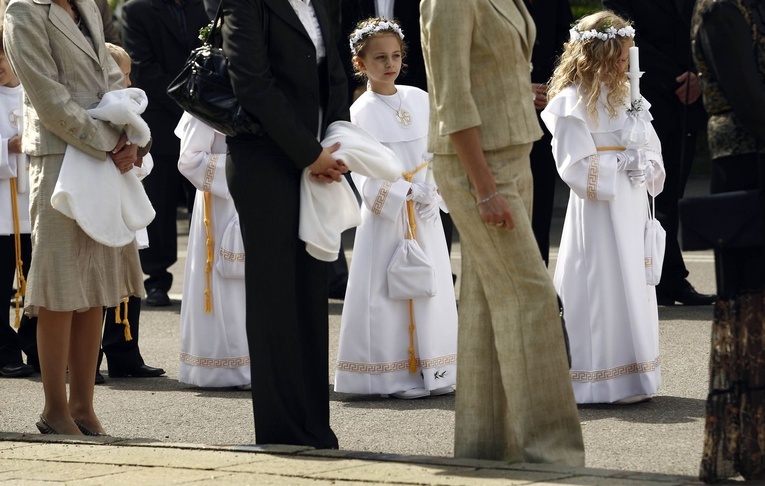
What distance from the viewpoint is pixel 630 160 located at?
22.6 ft

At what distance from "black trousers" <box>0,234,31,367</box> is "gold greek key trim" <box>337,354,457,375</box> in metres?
1.89

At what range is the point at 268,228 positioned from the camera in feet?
17.9

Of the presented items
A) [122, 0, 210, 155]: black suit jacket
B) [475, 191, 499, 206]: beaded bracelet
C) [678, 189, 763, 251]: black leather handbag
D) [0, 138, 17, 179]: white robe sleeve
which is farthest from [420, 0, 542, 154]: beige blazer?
[122, 0, 210, 155]: black suit jacket

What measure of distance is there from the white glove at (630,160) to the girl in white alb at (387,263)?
0.97 meters

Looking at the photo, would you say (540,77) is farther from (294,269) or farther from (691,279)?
(294,269)

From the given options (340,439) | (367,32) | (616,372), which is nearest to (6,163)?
(367,32)

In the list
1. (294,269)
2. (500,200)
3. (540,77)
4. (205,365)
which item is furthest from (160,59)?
(500,200)

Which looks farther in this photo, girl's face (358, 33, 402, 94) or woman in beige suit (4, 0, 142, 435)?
girl's face (358, 33, 402, 94)

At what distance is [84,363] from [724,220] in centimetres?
287

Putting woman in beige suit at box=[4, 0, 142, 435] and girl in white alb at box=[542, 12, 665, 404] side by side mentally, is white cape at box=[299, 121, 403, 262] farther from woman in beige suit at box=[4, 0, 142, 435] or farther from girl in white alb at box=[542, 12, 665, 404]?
girl in white alb at box=[542, 12, 665, 404]

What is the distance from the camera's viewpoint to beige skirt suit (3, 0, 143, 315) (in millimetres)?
6020

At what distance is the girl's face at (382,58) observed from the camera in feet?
24.3

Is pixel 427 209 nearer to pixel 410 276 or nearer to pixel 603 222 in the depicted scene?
pixel 410 276

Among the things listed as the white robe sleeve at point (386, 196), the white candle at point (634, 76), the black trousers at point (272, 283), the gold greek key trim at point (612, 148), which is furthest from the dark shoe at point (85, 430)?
the white candle at point (634, 76)
